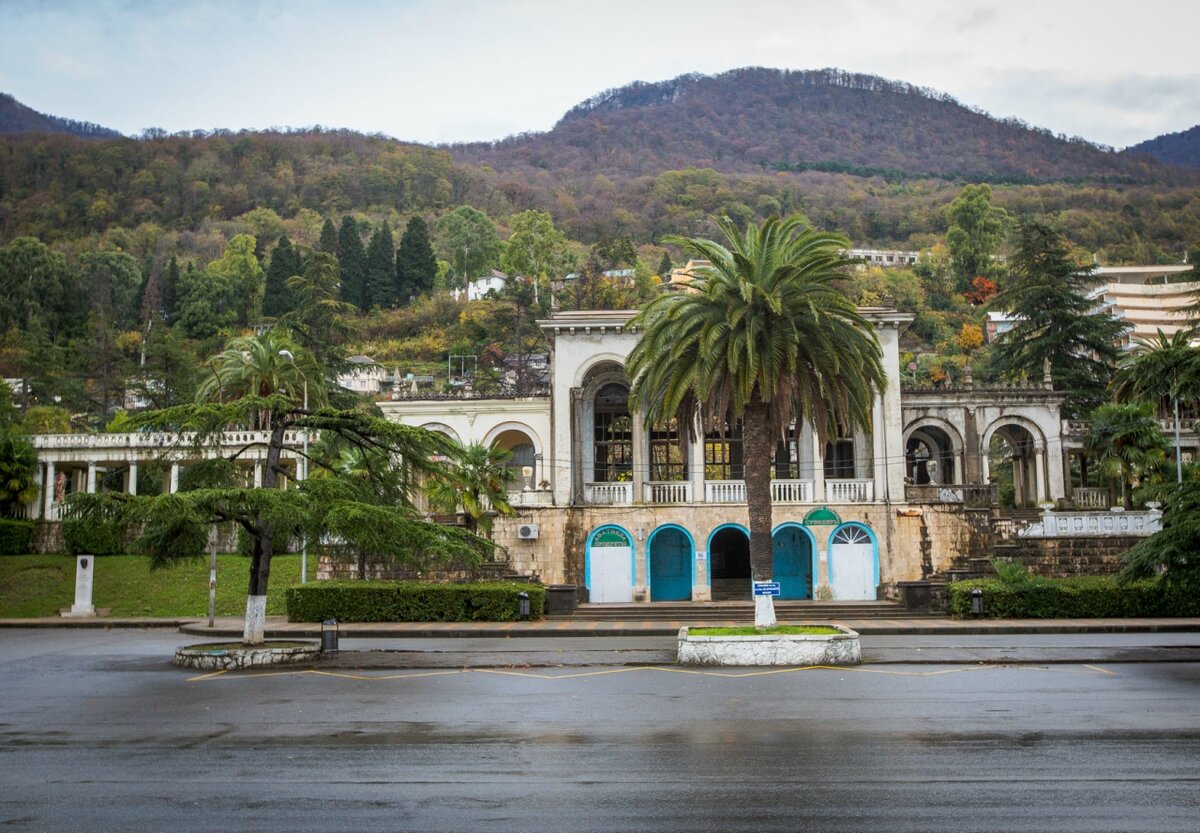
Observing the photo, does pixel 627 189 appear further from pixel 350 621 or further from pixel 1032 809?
pixel 1032 809

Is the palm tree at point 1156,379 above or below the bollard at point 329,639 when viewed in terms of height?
above

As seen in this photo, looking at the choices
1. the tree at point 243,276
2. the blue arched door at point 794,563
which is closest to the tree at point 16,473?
the blue arched door at point 794,563

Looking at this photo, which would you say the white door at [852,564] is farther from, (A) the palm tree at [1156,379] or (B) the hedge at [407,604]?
(B) the hedge at [407,604]

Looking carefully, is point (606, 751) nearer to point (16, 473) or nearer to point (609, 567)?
point (609, 567)

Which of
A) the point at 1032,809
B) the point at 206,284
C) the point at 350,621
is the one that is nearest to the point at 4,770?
the point at 1032,809

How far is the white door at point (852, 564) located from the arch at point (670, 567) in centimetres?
525

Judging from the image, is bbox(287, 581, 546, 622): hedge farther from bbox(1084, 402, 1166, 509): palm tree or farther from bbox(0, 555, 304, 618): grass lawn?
bbox(1084, 402, 1166, 509): palm tree

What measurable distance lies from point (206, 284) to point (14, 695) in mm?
92933

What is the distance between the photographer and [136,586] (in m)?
40.5

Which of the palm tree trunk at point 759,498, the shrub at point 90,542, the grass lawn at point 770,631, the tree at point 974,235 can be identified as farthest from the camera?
the tree at point 974,235

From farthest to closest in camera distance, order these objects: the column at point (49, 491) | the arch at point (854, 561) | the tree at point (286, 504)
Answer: the column at point (49, 491)
the arch at point (854, 561)
the tree at point (286, 504)

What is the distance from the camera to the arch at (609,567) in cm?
3934

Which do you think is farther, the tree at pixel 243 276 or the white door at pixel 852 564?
the tree at pixel 243 276

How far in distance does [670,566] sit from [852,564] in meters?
6.56
